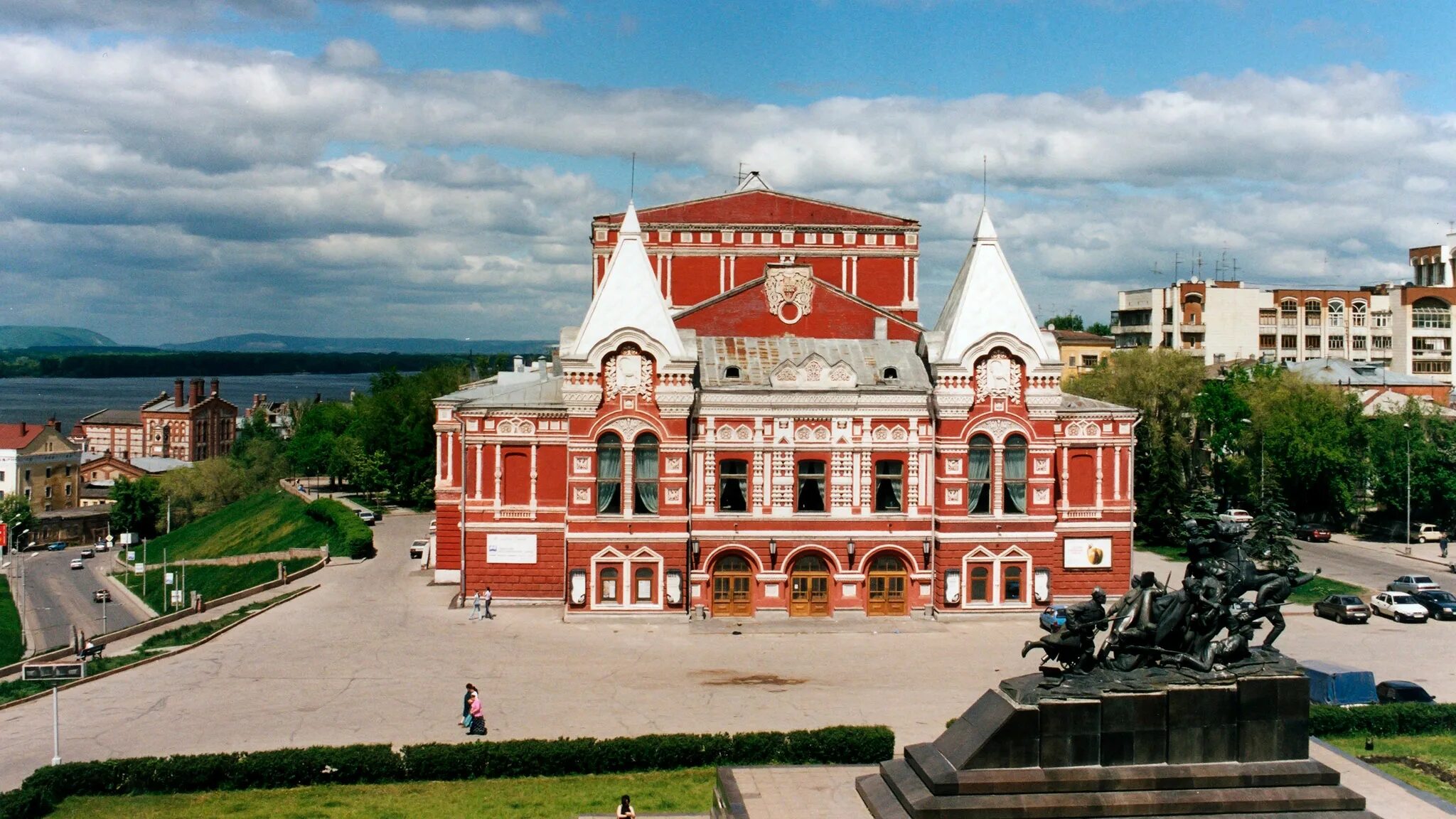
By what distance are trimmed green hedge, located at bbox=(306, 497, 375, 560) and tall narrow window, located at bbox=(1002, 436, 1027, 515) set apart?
1151 inches

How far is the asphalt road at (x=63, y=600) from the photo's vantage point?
203 ft

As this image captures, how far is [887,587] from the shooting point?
45688 millimetres


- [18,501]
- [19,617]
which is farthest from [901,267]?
[18,501]

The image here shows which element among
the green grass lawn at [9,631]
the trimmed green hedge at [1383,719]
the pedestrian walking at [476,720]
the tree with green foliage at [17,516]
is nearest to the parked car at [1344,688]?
the trimmed green hedge at [1383,719]

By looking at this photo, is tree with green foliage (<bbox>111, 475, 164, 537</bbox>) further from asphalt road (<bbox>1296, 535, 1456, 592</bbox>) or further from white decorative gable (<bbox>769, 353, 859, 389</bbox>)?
asphalt road (<bbox>1296, 535, 1456, 592</bbox>)

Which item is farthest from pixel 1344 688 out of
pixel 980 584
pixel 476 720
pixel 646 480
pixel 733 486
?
pixel 646 480

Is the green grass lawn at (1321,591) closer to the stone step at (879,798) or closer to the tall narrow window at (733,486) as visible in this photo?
the tall narrow window at (733,486)

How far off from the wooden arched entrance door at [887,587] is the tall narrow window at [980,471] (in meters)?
3.34

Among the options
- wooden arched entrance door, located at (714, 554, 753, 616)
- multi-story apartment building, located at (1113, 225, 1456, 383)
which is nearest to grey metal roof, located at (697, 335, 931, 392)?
wooden arched entrance door, located at (714, 554, 753, 616)

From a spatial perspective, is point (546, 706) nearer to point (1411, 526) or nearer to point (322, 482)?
point (1411, 526)

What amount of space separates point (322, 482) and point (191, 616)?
54886 mm

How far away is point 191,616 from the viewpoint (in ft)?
157

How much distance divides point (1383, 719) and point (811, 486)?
66.6 ft

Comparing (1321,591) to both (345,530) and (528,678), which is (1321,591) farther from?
(345,530)
